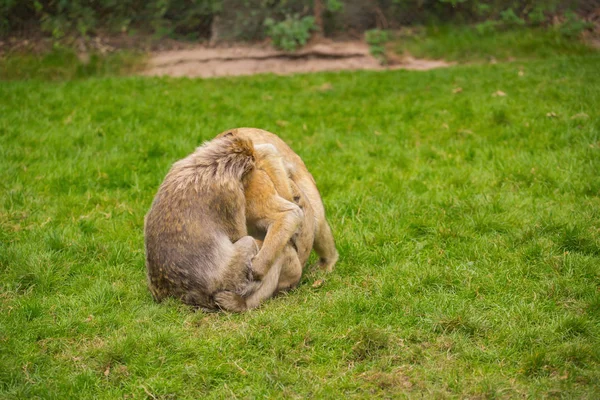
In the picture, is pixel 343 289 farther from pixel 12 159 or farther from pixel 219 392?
pixel 12 159

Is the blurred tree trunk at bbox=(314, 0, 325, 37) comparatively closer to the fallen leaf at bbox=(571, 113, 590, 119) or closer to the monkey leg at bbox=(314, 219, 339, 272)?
the fallen leaf at bbox=(571, 113, 590, 119)

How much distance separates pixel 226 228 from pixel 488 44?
1007 cm

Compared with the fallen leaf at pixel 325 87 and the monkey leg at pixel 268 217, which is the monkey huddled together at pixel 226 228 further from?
the fallen leaf at pixel 325 87

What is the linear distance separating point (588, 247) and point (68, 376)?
4.49 metres

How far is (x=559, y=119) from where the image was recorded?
364 inches

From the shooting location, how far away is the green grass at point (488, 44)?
13367mm

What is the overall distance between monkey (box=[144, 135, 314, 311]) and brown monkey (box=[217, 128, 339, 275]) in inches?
15.7

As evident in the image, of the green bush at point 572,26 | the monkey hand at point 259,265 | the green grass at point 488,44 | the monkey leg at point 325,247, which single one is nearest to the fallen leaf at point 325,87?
the green grass at point 488,44

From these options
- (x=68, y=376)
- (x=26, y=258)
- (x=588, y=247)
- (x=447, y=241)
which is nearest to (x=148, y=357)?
(x=68, y=376)

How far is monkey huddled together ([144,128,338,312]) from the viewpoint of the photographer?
5.11 m

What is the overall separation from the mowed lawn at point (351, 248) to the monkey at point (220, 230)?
0.22 meters

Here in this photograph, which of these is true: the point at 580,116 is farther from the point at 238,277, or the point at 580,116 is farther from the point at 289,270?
the point at 238,277

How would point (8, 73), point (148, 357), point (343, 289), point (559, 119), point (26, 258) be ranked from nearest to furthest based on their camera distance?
point (148, 357) → point (343, 289) → point (26, 258) → point (559, 119) → point (8, 73)

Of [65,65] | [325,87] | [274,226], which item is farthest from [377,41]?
[274,226]
